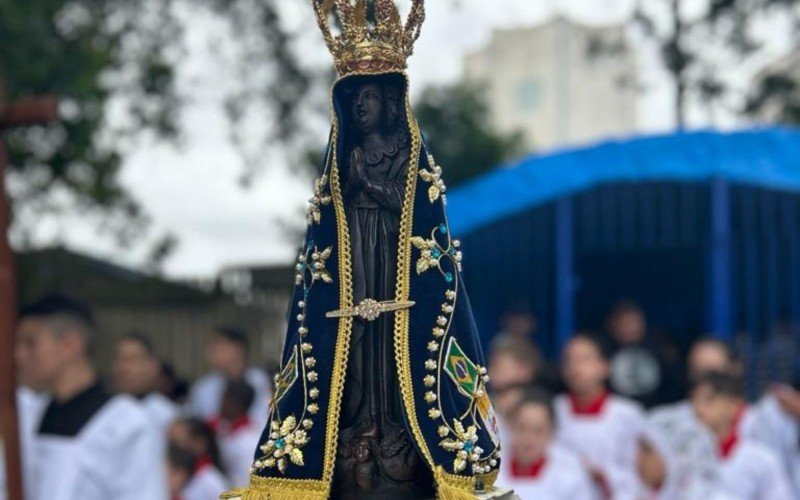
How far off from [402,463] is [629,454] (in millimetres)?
4308

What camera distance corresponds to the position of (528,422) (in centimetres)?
640

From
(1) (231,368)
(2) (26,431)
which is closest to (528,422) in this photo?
(2) (26,431)

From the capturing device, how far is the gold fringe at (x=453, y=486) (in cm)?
345

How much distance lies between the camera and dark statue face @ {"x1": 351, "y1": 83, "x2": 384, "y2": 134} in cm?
373

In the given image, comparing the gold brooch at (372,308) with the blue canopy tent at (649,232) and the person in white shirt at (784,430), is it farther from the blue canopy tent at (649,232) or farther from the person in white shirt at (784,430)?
the blue canopy tent at (649,232)

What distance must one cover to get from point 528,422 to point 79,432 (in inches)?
82.8

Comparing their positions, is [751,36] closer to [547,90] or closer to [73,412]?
[73,412]

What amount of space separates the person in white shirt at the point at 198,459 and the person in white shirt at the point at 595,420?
1991 mm

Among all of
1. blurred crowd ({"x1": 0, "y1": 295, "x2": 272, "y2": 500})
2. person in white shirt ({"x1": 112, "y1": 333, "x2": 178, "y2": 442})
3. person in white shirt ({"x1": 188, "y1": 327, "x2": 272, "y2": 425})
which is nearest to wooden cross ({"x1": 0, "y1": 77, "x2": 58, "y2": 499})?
blurred crowd ({"x1": 0, "y1": 295, "x2": 272, "y2": 500})

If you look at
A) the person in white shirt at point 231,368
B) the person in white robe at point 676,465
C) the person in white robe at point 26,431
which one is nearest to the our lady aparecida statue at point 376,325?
the person in white robe at point 26,431

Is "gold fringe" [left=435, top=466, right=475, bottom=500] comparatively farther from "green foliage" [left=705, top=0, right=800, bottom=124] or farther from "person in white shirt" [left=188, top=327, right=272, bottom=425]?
"green foliage" [left=705, top=0, right=800, bottom=124]

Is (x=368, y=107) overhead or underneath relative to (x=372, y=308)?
overhead

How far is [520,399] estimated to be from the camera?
20.9 ft

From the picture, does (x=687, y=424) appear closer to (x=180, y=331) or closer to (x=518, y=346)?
(x=518, y=346)
